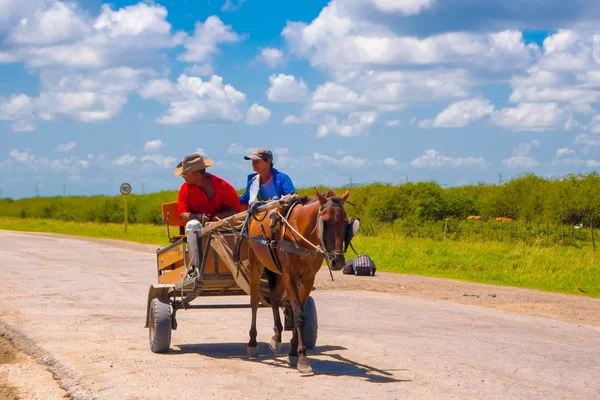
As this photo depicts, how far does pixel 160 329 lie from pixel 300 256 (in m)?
2.20

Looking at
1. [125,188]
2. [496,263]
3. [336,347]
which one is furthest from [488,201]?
[336,347]

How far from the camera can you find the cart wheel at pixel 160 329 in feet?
31.0

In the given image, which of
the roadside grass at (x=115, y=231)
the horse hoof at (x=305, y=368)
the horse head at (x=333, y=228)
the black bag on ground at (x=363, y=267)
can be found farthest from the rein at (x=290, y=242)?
the roadside grass at (x=115, y=231)

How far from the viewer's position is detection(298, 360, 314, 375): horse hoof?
8.16 metres

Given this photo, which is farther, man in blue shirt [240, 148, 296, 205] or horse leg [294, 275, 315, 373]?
man in blue shirt [240, 148, 296, 205]

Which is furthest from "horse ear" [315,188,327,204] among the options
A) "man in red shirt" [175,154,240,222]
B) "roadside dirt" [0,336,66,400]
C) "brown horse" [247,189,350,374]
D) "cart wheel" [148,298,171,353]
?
"roadside dirt" [0,336,66,400]

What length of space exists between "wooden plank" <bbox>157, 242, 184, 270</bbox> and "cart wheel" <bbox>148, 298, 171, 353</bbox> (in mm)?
755

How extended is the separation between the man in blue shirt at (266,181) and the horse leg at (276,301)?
0.88 meters

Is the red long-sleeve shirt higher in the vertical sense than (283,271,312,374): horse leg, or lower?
higher

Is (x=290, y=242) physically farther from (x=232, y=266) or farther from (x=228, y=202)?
(x=228, y=202)

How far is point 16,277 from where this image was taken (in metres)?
19.3

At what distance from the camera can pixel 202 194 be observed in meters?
10.2

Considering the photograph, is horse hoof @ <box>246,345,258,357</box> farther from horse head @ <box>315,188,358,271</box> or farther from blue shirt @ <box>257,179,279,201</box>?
horse head @ <box>315,188,358,271</box>

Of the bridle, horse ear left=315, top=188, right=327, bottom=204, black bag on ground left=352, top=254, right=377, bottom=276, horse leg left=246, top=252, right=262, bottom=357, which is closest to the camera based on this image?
the bridle
